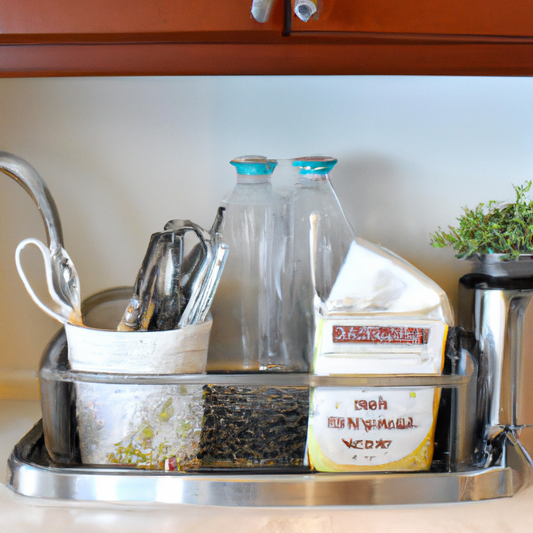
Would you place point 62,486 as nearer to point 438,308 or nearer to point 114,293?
point 114,293

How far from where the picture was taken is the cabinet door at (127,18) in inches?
17.0

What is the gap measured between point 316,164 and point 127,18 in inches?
10.6

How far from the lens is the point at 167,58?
0.48 meters

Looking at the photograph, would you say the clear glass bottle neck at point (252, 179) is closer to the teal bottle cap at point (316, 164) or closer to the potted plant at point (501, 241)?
the teal bottle cap at point (316, 164)

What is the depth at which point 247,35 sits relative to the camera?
0.45m

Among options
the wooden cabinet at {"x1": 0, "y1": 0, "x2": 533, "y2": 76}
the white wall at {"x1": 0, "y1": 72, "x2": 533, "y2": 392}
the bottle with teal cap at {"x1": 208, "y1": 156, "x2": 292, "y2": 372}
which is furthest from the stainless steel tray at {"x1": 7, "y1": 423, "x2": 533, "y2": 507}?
the wooden cabinet at {"x1": 0, "y1": 0, "x2": 533, "y2": 76}

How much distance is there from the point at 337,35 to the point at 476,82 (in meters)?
0.37

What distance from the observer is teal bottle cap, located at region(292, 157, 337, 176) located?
60cm

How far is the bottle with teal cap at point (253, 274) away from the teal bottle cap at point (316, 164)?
0.04 m

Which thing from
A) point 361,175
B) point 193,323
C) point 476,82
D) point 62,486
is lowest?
point 62,486

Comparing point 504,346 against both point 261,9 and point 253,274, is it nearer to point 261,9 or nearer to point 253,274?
point 253,274

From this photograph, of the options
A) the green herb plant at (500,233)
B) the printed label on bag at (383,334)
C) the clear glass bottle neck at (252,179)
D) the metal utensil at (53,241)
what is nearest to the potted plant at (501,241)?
the green herb plant at (500,233)

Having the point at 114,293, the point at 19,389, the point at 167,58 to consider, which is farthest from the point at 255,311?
the point at 19,389

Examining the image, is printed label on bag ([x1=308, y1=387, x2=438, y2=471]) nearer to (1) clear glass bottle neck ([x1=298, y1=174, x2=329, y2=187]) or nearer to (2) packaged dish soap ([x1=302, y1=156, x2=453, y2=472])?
(2) packaged dish soap ([x1=302, y1=156, x2=453, y2=472])
